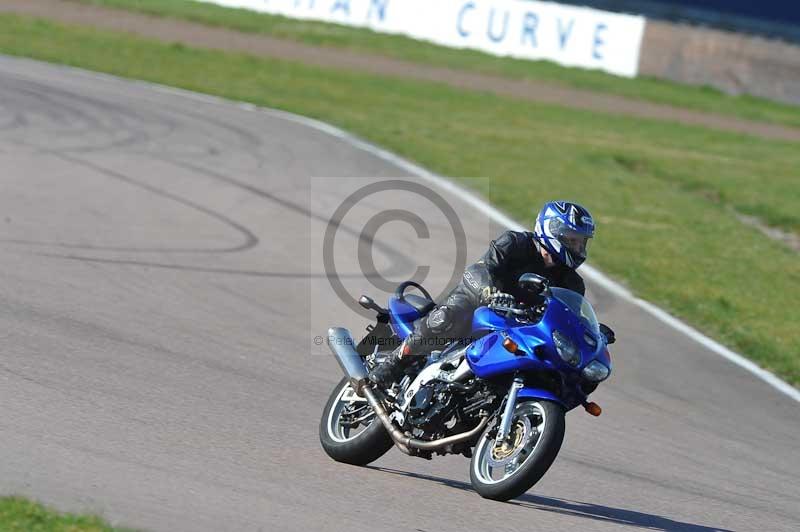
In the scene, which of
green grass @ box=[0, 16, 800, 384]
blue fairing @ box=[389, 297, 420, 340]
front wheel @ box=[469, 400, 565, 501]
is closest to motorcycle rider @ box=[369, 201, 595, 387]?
blue fairing @ box=[389, 297, 420, 340]

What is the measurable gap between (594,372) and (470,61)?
1067 inches

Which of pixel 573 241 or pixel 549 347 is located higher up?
pixel 573 241

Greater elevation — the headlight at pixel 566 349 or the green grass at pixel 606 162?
the headlight at pixel 566 349

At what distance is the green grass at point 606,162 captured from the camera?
46.3 feet

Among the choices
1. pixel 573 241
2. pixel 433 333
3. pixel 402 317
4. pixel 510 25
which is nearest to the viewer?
pixel 573 241

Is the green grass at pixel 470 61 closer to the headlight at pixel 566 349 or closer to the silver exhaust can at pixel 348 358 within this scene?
the silver exhaust can at pixel 348 358

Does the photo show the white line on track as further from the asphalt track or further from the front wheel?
the front wheel

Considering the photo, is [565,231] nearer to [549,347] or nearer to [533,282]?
[533,282]

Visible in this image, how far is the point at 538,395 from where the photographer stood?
20.7 ft

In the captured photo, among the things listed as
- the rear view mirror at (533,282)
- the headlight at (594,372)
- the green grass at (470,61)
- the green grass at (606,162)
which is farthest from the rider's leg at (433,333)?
the green grass at (470,61)

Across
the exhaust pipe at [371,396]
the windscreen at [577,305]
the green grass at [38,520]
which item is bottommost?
the exhaust pipe at [371,396]

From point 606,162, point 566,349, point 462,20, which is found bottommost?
point 606,162

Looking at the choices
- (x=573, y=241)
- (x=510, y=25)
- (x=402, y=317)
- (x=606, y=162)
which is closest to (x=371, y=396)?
(x=402, y=317)

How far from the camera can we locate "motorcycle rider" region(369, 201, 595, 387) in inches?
263
